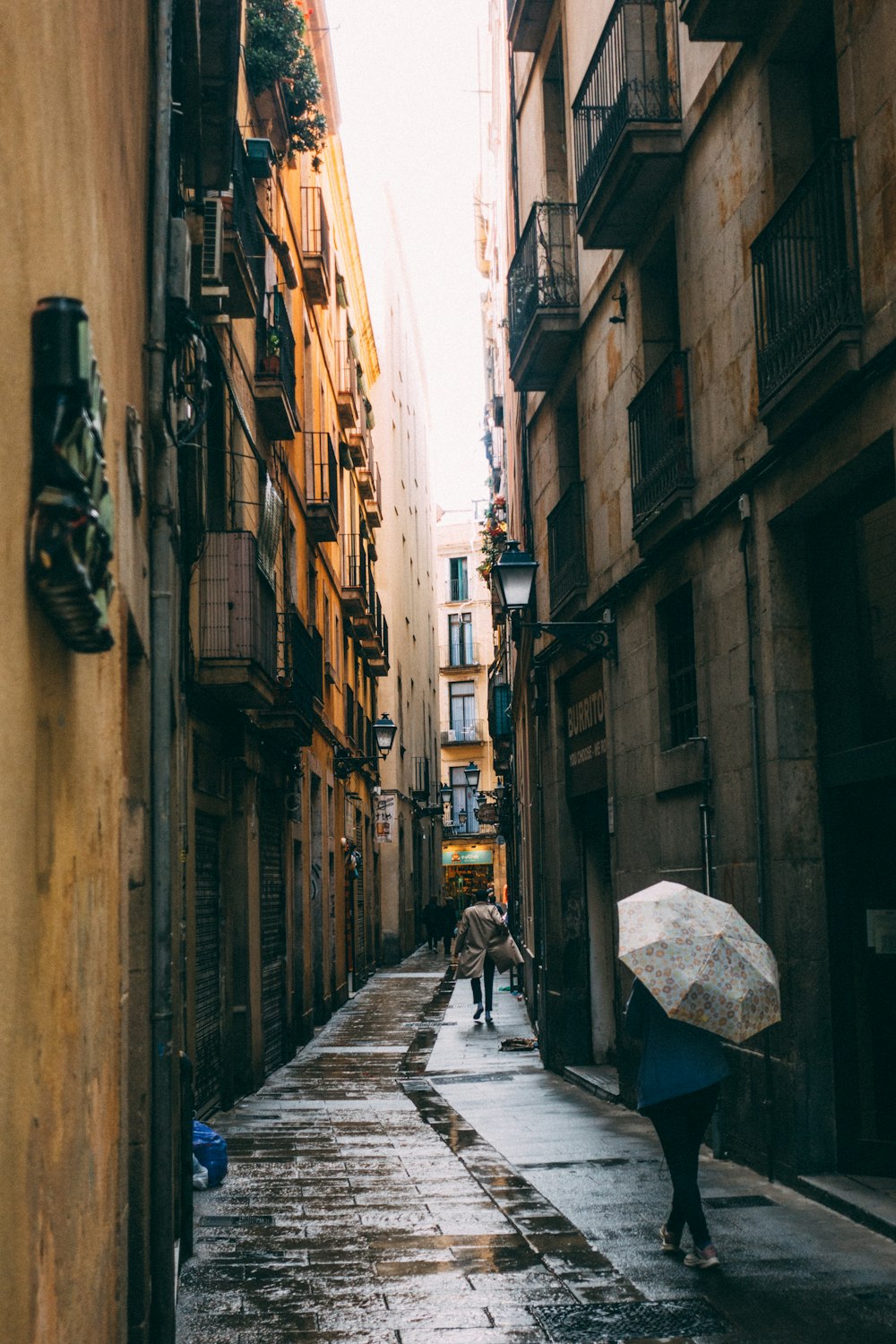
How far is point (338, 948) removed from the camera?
2712cm

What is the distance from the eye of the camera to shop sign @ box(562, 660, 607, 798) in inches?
579

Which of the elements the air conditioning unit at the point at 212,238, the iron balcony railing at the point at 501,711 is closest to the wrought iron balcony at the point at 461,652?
the iron balcony railing at the point at 501,711

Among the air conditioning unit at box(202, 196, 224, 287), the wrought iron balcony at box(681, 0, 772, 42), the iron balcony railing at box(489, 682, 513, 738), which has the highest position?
the wrought iron balcony at box(681, 0, 772, 42)

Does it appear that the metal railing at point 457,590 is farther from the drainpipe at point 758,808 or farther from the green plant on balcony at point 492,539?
the drainpipe at point 758,808

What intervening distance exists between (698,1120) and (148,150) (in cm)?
531

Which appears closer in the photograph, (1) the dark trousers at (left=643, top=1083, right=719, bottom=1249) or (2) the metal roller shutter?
(1) the dark trousers at (left=643, top=1083, right=719, bottom=1249)

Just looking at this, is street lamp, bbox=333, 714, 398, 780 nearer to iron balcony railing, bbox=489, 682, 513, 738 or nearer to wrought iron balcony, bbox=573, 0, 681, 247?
iron balcony railing, bbox=489, 682, 513, 738

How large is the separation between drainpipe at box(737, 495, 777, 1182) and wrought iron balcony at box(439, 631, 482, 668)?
196ft

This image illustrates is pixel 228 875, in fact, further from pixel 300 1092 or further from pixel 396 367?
pixel 396 367

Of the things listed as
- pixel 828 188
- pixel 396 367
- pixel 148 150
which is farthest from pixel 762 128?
pixel 396 367

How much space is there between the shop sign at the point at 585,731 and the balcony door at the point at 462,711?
51146 millimetres

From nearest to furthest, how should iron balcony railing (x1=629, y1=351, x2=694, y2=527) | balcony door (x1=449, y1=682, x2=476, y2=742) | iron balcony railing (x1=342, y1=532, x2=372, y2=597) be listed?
iron balcony railing (x1=629, y1=351, x2=694, y2=527) → iron balcony railing (x1=342, y1=532, x2=372, y2=597) → balcony door (x1=449, y1=682, x2=476, y2=742)

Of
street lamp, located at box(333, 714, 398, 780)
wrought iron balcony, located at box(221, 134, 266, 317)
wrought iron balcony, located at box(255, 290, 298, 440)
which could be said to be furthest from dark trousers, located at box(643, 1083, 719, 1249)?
street lamp, located at box(333, 714, 398, 780)

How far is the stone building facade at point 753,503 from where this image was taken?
8.41m
